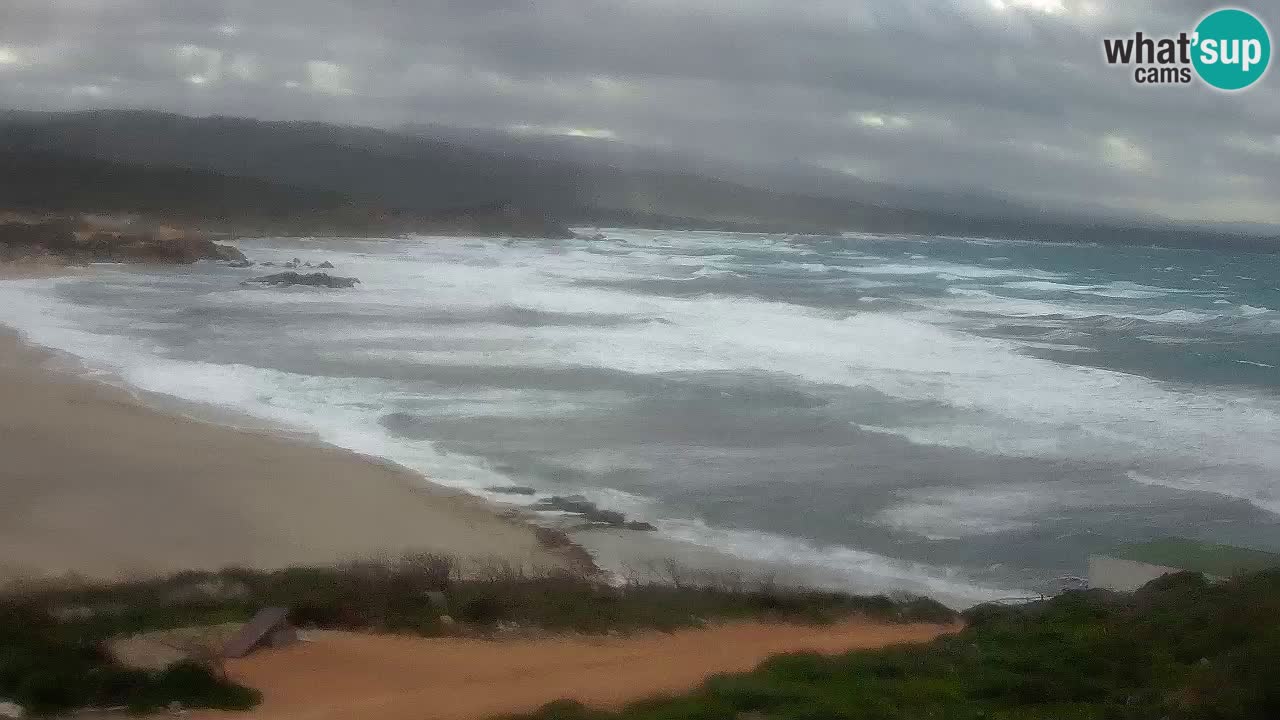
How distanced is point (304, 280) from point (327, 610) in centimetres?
1891

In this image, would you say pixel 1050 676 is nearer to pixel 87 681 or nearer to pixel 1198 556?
pixel 87 681

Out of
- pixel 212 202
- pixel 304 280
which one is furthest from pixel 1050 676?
pixel 212 202

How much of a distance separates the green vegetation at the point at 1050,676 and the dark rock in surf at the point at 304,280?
1997 centimetres

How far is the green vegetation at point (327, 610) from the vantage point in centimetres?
470

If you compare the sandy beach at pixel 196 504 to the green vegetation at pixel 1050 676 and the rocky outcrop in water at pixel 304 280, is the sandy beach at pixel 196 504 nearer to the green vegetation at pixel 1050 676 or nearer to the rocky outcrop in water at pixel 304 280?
the green vegetation at pixel 1050 676

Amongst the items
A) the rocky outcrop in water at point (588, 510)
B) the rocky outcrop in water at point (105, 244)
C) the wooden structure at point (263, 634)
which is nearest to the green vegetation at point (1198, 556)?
the rocky outcrop in water at point (588, 510)

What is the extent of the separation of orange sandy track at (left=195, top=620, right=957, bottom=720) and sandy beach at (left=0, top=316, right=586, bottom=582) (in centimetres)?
174

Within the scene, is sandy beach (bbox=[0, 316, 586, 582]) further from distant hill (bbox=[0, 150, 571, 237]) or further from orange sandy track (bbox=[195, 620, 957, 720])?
distant hill (bbox=[0, 150, 571, 237])

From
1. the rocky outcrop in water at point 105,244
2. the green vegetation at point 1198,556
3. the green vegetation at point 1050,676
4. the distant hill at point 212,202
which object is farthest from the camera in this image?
the rocky outcrop in water at point 105,244

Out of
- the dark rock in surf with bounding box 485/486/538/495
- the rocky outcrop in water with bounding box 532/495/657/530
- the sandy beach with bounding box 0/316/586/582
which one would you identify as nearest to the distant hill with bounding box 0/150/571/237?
the sandy beach with bounding box 0/316/586/582

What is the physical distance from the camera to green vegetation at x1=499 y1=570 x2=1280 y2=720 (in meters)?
4.29

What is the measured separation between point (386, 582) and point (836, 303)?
20.2 metres

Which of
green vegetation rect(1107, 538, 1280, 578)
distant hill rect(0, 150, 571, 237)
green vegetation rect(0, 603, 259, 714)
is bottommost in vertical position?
green vegetation rect(1107, 538, 1280, 578)

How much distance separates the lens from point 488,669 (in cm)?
574
